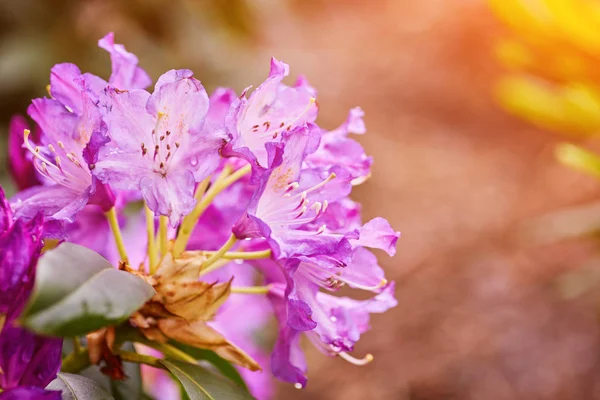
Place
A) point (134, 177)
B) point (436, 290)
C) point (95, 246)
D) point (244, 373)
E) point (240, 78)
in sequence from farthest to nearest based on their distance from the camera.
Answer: point (436, 290) → point (240, 78) → point (244, 373) → point (95, 246) → point (134, 177)

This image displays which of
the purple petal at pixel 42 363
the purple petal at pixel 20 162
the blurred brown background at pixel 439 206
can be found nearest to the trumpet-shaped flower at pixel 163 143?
the purple petal at pixel 42 363

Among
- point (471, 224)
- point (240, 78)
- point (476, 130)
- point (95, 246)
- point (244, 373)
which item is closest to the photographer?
point (95, 246)

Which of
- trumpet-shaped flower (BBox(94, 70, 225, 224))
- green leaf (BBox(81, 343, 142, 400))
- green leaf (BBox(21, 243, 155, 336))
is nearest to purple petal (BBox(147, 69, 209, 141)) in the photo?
trumpet-shaped flower (BBox(94, 70, 225, 224))

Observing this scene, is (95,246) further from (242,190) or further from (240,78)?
(240,78)

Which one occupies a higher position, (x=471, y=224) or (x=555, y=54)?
A: (x=471, y=224)

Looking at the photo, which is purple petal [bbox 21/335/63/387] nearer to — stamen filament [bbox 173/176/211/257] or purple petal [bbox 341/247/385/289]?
stamen filament [bbox 173/176/211/257]

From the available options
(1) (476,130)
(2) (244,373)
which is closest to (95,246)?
(2) (244,373)

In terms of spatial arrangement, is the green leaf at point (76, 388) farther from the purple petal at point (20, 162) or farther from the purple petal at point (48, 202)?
the purple petal at point (20, 162)
